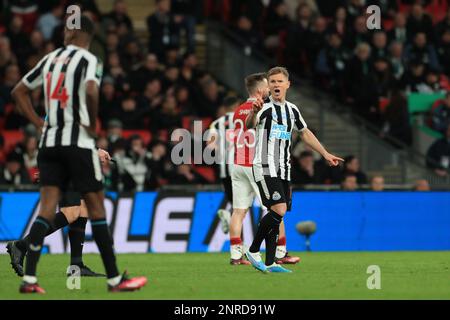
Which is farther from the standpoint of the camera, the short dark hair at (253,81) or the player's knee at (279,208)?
the short dark hair at (253,81)

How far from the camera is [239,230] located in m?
13.4

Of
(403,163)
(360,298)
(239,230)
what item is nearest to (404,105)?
(403,163)

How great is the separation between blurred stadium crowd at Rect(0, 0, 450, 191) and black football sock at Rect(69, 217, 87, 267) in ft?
22.3

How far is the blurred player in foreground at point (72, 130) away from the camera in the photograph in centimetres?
867

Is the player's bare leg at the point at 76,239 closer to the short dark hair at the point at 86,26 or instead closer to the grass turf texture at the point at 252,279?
the grass turf texture at the point at 252,279

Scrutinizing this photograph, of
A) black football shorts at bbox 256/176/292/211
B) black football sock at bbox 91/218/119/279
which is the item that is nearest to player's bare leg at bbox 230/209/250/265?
black football shorts at bbox 256/176/292/211

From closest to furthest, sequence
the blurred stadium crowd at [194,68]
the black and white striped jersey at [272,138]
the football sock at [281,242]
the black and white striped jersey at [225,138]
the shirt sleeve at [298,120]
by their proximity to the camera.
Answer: the black and white striped jersey at [272,138] < the shirt sleeve at [298,120] < the football sock at [281,242] < the black and white striped jersey at [225,138] < the blurred stadium crowd at [194,68]

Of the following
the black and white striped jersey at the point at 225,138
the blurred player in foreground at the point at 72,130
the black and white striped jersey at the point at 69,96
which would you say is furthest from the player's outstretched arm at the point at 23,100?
the black and white striped jersey at the point at 225,138

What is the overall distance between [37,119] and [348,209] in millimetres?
9550

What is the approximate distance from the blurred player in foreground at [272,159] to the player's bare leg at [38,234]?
9.26 feet

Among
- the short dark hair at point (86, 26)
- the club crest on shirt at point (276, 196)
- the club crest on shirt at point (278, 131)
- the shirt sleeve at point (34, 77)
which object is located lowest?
the club crest on shirt at point (276, 196)

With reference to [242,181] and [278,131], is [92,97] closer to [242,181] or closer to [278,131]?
[278,131]

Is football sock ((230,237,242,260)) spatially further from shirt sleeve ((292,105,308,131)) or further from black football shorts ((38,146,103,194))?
black football shorts ((38,146,103,194))
